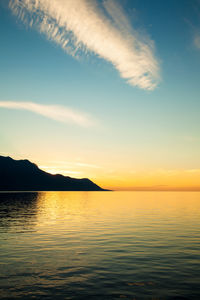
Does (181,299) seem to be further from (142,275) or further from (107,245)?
(107,245)

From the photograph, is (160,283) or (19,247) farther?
(19,247)

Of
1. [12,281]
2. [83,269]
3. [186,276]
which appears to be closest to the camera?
[12,281]

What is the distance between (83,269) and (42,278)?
3272 millimetres

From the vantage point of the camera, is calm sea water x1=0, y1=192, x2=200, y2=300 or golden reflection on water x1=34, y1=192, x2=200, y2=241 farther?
golden reflection on water x1=34, y1=192, x2=200, y2=241

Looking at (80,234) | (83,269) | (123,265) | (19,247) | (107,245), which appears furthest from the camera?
(80,234)

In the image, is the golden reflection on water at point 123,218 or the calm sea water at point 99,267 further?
the golden reflection on water at point 123,218

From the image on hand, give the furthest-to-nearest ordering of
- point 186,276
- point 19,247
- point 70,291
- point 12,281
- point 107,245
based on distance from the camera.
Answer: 1. point 107,245
2. point 19,247
3. point 186,276
4. point 12,281
5. point 70,291

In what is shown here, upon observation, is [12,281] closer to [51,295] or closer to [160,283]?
[51,295]

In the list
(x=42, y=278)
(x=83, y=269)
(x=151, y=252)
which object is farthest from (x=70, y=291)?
(x=151, y=252)

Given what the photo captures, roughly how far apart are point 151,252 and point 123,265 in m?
5.32

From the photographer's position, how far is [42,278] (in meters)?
14.7

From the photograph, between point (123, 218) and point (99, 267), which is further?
point (123, 218)

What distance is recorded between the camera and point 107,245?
82.9 feet

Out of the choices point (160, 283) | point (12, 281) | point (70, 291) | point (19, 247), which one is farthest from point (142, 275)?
point (19, 247)
